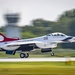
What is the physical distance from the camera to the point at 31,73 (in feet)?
80.8

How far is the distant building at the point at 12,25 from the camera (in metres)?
90.5

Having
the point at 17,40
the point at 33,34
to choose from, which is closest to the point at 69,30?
the point at 33,34

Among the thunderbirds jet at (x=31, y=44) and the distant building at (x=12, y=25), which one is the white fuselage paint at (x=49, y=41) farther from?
the distant building at (x=12, y=25)

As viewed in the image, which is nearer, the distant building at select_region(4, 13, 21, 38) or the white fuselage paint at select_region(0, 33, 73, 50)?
the white fuselage paint at select_region(0, 33, 73, 50)

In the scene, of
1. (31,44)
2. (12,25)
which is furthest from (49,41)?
(12,25)

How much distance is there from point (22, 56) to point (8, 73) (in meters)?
22.1

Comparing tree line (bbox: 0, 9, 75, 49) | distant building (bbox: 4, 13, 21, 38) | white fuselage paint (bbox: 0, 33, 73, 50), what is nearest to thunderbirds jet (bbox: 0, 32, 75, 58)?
white fuselage paint (bbox: 0, 33, 73, 50)

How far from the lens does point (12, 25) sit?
99.5m

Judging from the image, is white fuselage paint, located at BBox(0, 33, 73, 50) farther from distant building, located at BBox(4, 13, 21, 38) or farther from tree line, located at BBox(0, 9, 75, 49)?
distant building, located at BBox(4, 13, 21, 38)

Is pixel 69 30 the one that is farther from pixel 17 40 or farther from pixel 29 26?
pixel 17 40

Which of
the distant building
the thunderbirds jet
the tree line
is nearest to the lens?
the thunderbirds jet

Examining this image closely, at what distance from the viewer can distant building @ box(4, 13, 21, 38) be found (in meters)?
90.5

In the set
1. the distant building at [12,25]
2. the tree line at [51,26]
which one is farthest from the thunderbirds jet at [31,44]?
the distant building at [12,25]

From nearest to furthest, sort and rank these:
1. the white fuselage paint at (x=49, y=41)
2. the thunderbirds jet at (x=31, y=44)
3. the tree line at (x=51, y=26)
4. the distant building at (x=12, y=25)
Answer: the white fuselage paint at (x=49, y=41), the thunderbirds jet at (x=31, y=44), the tree line at (x=51, y=26), the distant building at (x=12, y=25)
